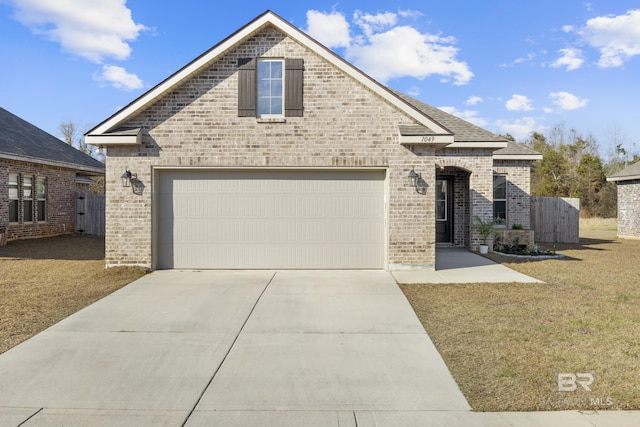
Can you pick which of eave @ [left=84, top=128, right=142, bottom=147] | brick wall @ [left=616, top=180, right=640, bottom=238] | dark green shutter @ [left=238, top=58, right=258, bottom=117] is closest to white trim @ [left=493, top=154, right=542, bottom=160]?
brick wall @ [left=616, top=180, right=640, bottom=238]

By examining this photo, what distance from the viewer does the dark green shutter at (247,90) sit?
9930 mm

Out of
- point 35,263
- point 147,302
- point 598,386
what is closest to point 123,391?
point 147,302

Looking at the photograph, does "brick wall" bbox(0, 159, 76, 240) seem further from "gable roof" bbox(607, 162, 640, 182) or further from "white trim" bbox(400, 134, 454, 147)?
"gable roof" bbox(607, 162, 640, 182)

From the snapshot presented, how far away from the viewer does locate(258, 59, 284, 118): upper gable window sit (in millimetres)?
10039

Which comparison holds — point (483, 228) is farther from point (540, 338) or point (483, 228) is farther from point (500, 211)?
point (540, 338)

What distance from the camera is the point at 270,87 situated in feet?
33.1

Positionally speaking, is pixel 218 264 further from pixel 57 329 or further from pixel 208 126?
pixel 57 329

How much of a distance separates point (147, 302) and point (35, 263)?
6.29 metres

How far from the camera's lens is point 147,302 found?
7355 millimetres

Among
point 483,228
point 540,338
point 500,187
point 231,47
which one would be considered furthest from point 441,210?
point 540,338

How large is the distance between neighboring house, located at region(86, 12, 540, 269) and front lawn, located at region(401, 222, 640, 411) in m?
2.47

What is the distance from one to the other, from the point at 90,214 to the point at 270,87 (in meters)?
13.5

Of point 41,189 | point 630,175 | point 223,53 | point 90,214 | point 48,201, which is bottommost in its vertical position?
point 90,214

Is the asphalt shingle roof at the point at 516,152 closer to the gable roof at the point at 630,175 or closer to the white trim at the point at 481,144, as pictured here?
the white trim at the point at 481,144
